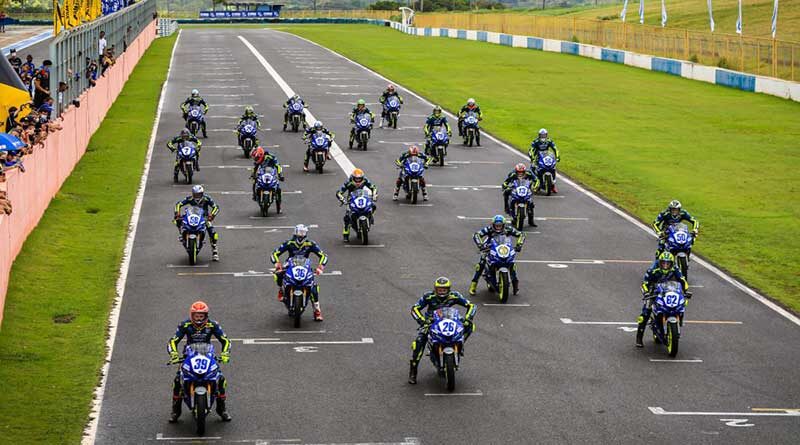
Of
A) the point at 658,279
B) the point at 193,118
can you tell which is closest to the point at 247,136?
the point at 193,118

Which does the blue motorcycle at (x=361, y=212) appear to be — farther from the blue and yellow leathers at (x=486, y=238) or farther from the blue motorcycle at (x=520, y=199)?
the blue and yellow leathers at (x=486, y=238)

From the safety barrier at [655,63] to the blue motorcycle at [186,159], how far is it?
36082 millimetres

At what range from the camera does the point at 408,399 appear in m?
19.5

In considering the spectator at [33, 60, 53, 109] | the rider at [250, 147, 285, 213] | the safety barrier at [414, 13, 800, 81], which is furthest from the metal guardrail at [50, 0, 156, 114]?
the safety barrier at [414, 13, 800, 81]

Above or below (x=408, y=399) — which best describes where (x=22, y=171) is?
above

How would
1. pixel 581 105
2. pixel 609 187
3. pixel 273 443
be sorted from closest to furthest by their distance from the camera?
pixel 273 443
pixel 609 187
pixel 581 105

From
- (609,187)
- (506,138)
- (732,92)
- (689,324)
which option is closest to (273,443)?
(689,324)

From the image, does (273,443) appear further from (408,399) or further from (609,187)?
(609,187)

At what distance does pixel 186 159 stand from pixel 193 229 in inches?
443

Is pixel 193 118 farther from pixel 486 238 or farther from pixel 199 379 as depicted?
pixel 199 379

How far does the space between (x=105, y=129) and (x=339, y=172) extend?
Answer: 563 inches

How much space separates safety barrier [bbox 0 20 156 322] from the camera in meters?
27.0

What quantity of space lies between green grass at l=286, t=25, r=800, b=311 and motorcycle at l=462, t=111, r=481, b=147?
214 centimetres

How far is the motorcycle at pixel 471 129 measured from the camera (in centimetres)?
4825
